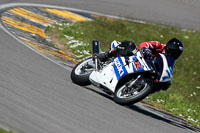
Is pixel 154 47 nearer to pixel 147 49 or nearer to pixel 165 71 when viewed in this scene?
pixel 147 49

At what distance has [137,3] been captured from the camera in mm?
21125

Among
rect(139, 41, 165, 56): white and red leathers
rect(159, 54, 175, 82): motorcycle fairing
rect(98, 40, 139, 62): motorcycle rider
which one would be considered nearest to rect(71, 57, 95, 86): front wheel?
rect(98, 40, 139, 62): motorcycle rider

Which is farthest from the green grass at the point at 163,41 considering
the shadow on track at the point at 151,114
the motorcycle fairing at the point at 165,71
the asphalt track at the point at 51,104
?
the motorcycle fairing at the point at 165,71

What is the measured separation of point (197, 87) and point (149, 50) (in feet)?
19.3

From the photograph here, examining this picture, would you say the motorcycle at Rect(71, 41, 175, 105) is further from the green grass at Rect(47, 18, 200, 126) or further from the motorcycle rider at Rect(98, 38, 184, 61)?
the green grass at Rect(47, 18, 200, 126)

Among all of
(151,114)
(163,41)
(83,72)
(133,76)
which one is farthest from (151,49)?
(163,41)

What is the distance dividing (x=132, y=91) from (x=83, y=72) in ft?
4.43

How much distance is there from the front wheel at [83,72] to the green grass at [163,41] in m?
2.16

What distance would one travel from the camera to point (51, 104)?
643 cm

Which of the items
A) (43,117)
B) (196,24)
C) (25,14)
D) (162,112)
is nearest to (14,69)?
(43,117)

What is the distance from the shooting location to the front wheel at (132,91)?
7.57m

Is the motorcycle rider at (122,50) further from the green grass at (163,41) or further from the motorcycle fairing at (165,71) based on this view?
the green grass at (163,41)

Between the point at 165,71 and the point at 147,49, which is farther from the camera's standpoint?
the point at 147,49

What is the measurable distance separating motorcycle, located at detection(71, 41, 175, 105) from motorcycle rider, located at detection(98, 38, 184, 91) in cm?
7
